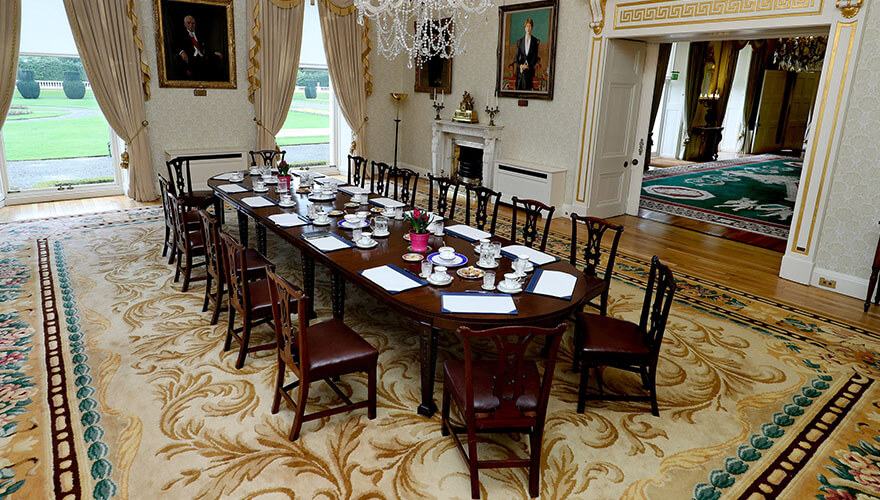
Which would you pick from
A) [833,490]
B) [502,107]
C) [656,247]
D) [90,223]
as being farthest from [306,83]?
[833,490]

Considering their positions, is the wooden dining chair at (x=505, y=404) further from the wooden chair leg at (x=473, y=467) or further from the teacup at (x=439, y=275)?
the teacup at (x=439, y=275)

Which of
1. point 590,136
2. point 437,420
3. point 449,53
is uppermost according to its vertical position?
point 449,53

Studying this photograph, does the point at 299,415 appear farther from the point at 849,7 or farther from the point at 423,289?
the point at 849,7

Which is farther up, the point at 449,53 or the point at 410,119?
the point at 449,53

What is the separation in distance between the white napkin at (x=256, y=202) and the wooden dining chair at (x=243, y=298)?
122 centimetres

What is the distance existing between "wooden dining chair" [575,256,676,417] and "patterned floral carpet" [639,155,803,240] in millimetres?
4773

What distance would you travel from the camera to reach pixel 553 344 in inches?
90.5

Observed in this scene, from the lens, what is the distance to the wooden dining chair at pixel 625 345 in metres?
2.95

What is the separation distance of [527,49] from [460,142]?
1883 millimetres

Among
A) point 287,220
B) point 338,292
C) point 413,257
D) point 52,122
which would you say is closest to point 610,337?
point 413,257

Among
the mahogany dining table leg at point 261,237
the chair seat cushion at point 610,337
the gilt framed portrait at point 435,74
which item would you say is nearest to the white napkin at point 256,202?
the mahogany dining table leg at point 261,237

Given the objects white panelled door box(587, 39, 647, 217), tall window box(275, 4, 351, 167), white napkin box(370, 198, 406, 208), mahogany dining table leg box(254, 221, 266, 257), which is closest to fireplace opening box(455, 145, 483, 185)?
white panelled door box(587, 39, 647, 217)

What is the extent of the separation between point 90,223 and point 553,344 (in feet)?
20.7

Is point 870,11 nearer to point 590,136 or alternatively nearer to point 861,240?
point 861,240
